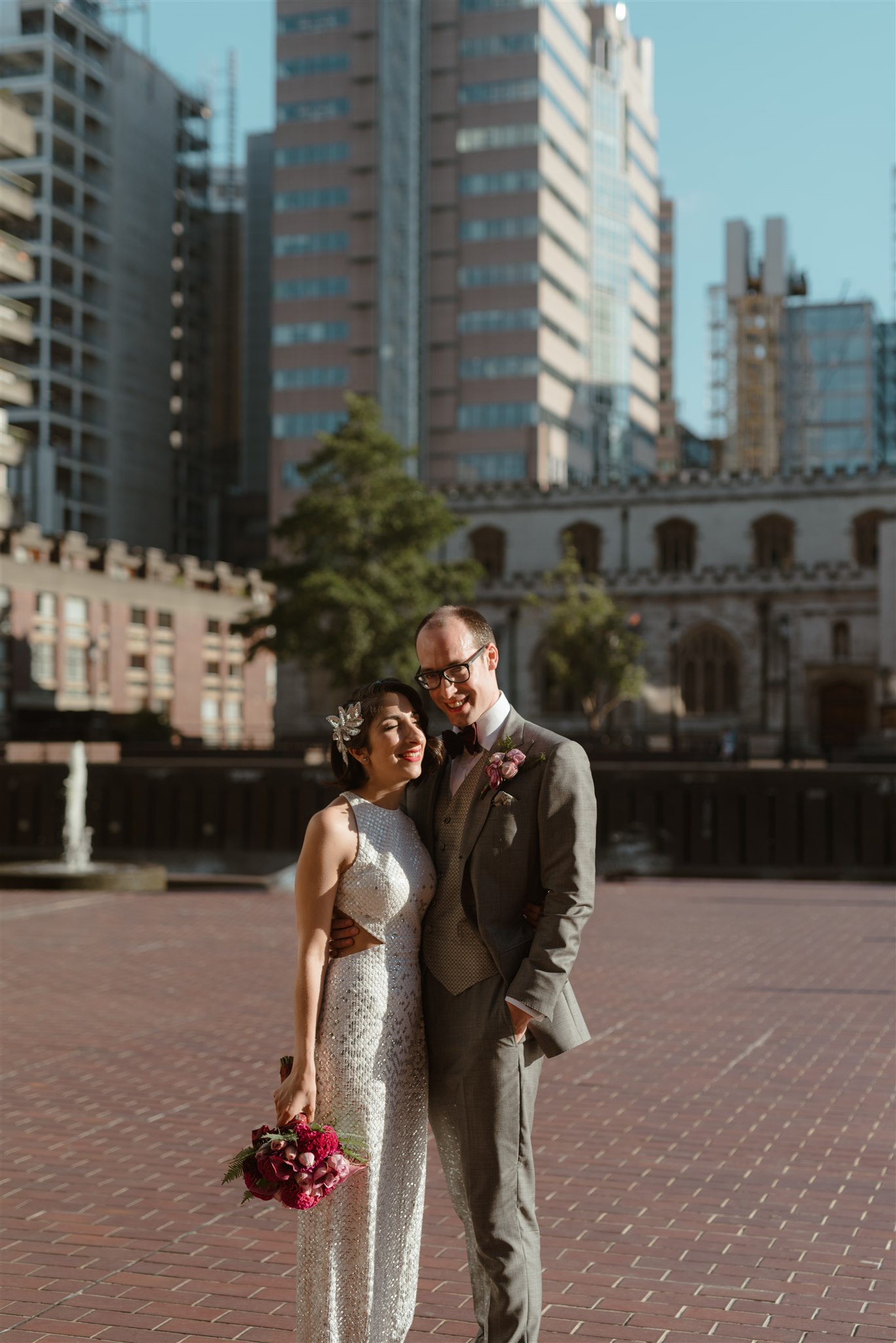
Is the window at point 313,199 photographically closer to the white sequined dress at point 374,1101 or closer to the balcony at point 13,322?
the balcony at point 13,322

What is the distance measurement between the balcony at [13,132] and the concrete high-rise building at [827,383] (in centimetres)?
6701

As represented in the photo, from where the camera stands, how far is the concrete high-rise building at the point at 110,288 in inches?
3585

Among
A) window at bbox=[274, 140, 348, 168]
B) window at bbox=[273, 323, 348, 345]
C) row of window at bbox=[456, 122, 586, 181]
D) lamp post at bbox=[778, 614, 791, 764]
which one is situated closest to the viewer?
lamp post at bbox=[778, 614, 791, 764]

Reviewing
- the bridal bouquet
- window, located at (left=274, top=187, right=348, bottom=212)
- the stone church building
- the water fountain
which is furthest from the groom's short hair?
window, located at (left=274, top=187, right=348, bottom=212)

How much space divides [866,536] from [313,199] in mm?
44047

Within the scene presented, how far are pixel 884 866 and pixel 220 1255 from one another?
745 inches

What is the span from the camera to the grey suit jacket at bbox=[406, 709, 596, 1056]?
4.18 m

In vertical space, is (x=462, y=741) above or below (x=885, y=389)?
below

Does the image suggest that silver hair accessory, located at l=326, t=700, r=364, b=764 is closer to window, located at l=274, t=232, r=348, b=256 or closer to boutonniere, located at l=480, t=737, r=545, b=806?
boutonniere, located at l=480, t=737, r=545, b=806

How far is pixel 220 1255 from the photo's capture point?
232 inches

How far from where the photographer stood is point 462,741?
4.54m

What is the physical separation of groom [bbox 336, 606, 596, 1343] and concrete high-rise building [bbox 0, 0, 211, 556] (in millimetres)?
82449

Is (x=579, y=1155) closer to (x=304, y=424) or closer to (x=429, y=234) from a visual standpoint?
(x=304, y=424)

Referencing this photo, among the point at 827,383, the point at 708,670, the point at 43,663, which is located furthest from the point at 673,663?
the point at 827,383
